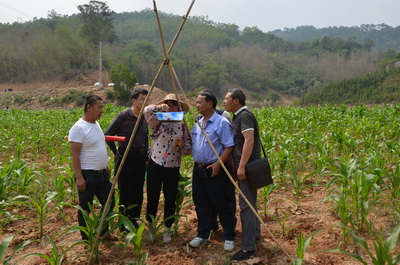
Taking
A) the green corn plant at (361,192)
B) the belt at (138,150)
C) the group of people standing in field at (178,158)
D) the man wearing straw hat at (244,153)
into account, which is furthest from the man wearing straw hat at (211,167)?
the green corn plant at (361,192)

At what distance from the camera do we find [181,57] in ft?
257

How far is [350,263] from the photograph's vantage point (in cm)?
284

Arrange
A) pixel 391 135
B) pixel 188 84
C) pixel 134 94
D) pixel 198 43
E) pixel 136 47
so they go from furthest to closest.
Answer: pixel 198 43, pixel 136 47, pixel 188 84, pixel 391 135, pixel 134 94

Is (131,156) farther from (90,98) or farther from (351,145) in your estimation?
(351,145)

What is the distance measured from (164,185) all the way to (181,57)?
77.4m

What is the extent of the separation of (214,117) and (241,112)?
0.92ft

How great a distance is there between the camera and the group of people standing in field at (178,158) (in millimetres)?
2967

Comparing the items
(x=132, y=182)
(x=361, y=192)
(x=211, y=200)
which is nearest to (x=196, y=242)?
(x=211, y=200)

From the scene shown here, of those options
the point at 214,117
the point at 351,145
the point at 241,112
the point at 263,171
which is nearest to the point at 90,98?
the point at 214,117

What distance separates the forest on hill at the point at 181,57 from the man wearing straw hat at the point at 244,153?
116 ft

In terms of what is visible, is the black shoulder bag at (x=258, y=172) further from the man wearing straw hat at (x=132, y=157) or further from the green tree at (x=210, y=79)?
the green tree at (x=210, y=79)

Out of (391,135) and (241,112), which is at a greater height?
(241,112)

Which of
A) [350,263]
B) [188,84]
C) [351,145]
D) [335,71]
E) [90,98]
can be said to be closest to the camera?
[350,263]

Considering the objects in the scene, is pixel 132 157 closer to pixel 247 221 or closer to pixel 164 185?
pixel 164 185
